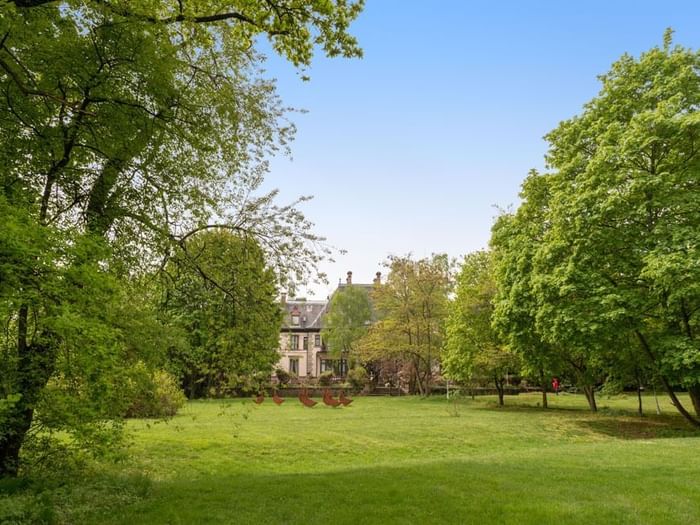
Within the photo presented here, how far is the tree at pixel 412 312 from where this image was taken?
3928 centimetres

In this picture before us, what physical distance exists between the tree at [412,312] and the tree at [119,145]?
29310mm

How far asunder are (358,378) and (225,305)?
Answer: 38229mm

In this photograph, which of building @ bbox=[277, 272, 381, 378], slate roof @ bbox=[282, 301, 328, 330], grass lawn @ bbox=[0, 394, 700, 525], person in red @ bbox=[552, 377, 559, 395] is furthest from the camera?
slate roof @ bbox=[282, 301, 328, 330]

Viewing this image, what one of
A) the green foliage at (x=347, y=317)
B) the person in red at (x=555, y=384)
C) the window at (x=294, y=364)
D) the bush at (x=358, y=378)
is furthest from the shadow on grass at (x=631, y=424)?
the window at (x=294, y=364)

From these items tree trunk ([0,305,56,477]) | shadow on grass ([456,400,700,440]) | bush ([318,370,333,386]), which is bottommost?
shadow on grass ([456,400,700,440])

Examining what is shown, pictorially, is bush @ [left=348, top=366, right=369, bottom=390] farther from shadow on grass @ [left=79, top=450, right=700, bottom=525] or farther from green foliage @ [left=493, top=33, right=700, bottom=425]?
shadow on grass @ [left=79, top=450, right=700, bottom=525]

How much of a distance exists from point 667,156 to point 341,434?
14.8 metres

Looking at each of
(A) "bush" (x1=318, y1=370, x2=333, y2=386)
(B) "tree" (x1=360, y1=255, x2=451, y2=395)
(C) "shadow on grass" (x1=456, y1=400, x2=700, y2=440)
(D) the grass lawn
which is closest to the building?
(A) "bush" (x1=318, y1=370, x2=333, y2=386)

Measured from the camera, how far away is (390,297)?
40.3 metres

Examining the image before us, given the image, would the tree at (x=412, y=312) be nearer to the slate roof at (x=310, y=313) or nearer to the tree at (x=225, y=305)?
the slate roof at (x=310, y=313)

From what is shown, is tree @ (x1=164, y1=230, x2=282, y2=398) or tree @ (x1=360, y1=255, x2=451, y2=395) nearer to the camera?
tree @ (x1=164, y1=230, x2=282, y2=398)

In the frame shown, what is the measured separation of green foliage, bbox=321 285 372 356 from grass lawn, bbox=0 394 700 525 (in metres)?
34.1

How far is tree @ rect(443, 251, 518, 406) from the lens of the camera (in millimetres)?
29344

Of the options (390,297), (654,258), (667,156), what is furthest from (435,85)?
(390,297)
